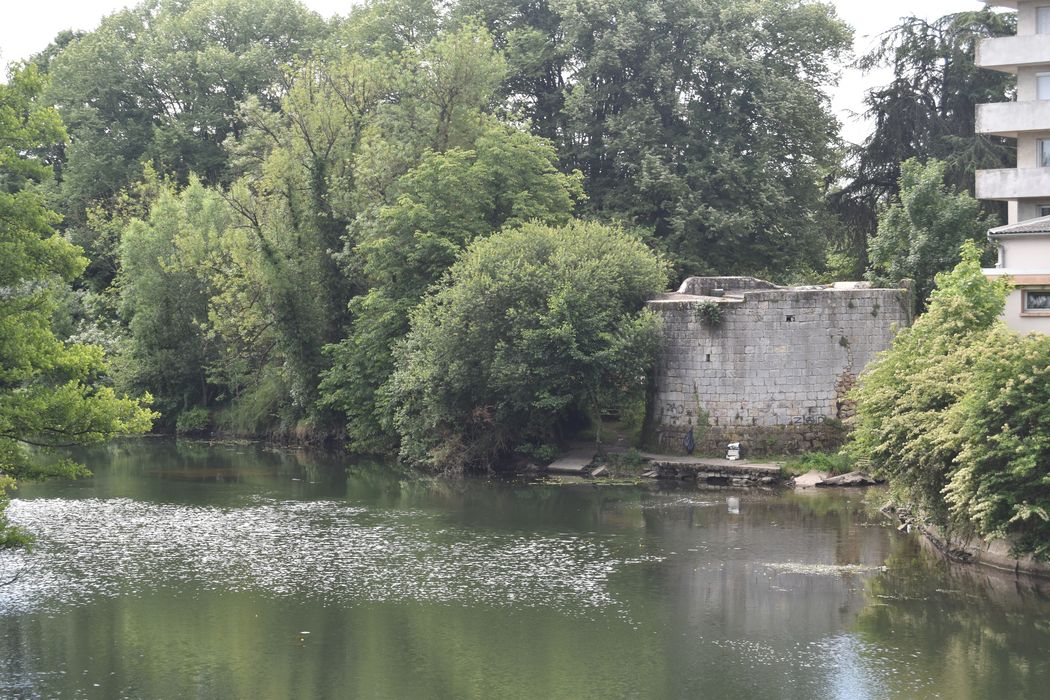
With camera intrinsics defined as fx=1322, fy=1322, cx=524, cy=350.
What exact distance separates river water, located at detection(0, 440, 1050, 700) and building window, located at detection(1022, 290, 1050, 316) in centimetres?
575

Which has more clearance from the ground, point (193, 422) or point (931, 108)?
point (931, 108)

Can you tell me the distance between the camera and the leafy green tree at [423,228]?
41.5 m

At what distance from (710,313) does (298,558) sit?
14.9 metres

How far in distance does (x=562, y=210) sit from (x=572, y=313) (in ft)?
28.1

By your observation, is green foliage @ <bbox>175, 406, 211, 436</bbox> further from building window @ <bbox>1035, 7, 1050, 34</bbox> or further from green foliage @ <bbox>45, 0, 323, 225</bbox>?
building window @ <bbox>1035, 7, 1050, 34</bbox>

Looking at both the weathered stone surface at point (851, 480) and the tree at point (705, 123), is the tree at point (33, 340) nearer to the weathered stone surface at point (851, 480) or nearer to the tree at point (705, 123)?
the weathered stone surface at point (851, 480)

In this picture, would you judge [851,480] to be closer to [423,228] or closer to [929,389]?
[929,389]

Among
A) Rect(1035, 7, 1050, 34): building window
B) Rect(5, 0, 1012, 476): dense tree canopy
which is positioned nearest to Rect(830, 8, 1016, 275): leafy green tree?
Rect(5, 0, 1012, 476): dense tree canopy

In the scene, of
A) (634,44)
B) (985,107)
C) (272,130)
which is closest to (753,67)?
(634,44)

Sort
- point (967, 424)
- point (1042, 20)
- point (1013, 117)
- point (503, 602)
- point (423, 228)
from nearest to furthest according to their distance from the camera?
point (503, 602) → point (967, 424) → point (423, 228) → point (1013, 117) → point (1042, 20)

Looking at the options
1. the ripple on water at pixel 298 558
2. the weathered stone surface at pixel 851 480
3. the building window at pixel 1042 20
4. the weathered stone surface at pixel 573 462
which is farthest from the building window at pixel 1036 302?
the building window at pixel 1042 20

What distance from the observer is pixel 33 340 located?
2003 cm

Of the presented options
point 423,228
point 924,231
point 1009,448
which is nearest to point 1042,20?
point 924,231

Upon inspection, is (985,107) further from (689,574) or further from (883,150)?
(689,574)
